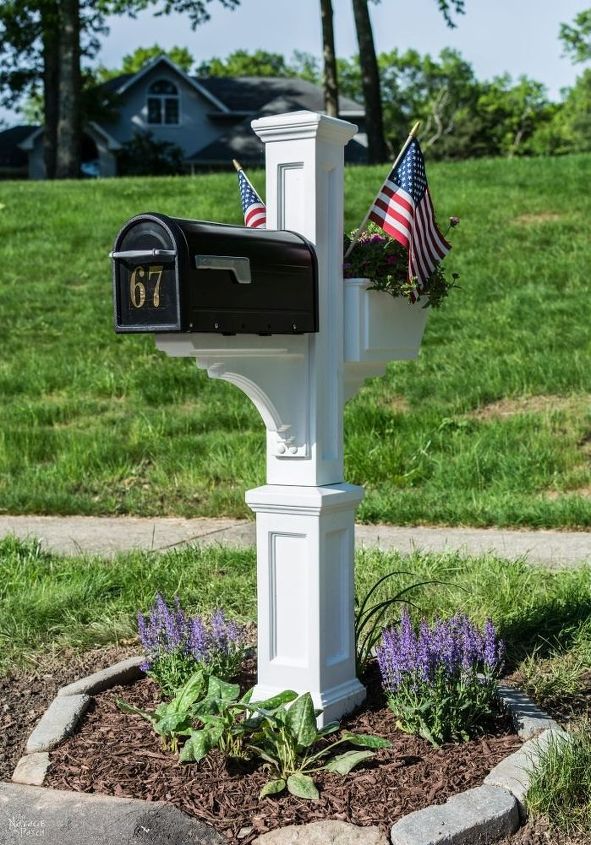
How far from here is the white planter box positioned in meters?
3.63

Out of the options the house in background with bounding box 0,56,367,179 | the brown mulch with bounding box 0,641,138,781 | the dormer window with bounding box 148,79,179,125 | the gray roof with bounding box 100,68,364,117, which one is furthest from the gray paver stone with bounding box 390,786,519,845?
the dormer window with bounding box 148,79,179,125

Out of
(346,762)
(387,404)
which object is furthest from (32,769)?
(387,404)

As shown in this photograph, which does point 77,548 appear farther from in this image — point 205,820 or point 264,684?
point 205,820

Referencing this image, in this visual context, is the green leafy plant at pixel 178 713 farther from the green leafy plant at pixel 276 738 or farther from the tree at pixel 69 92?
the tree at pixel 69 92

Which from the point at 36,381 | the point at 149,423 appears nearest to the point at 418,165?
the point at 149,423

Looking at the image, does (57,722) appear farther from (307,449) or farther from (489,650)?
(489,650)

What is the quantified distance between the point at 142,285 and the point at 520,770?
69.2 inches

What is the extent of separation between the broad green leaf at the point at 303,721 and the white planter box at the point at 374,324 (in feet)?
3.56

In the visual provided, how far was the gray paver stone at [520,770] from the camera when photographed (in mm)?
3158

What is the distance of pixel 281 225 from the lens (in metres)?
3.63

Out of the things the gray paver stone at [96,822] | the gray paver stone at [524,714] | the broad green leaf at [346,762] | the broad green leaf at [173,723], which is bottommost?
the gray paver stone at [96,822]

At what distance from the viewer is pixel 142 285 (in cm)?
314

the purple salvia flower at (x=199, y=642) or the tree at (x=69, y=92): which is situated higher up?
the tree at (x=69, y=92)

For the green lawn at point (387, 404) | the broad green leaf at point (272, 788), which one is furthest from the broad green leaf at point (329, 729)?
the green lawn at point (387, 404)
